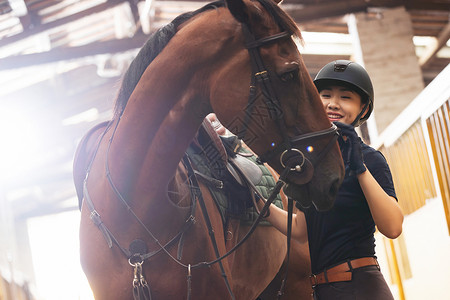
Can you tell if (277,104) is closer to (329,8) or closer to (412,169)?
(412,169)

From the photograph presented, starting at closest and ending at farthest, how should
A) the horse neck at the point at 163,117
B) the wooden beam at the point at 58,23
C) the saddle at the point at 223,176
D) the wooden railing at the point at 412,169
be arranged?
1. the horse neck at the point at 163,117
2. the saddle at the point at 223,176
3. the wooden railing at the point at 412,169
4. the wooden beam at the point at 58,23

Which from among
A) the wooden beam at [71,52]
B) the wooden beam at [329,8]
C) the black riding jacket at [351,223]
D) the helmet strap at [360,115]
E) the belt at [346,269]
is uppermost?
the helmet strap at [360,115]

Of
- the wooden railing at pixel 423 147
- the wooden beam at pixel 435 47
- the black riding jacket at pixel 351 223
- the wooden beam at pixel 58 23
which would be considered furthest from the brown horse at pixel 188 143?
the wooden beam at pixel 435 47

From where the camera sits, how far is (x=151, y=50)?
8.90ft

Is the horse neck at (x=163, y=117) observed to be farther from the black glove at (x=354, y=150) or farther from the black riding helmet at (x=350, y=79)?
the black riding helmet at (x=350, y=79)

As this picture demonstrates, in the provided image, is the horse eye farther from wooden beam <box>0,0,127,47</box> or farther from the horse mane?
wooden beam <box>0,0,127,47</box>

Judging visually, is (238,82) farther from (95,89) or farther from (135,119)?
(95,89)

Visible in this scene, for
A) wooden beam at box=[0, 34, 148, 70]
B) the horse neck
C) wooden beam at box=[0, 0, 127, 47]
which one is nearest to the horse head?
the horse neck

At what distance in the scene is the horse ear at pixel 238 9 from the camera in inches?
96.5

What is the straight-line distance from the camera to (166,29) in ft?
8.90

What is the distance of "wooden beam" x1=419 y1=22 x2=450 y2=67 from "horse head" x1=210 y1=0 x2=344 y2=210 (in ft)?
37.9

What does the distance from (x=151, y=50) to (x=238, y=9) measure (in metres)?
0.45

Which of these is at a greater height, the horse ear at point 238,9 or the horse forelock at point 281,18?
the horse ear at point 238,9

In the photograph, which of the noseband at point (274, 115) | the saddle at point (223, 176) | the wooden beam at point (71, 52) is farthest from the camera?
the wooden beam at point (71, 52)
